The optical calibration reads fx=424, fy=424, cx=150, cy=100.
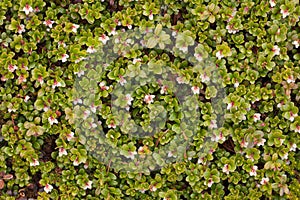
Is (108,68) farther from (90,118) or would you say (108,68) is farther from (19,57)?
(19,57)

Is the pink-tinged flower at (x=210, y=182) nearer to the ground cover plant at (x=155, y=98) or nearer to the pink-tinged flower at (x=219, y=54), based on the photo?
the ground cover plant at (x=155, y=98)

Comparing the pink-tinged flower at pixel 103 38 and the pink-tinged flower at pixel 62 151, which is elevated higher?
the pink-tinged flower at pixel 103 38

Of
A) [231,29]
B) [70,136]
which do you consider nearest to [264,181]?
[231,29]

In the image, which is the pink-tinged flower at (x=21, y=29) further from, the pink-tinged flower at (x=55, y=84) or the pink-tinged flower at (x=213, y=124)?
the pink-tinged flower at (x=213, y=124)

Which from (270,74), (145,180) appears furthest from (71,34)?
(270,74)

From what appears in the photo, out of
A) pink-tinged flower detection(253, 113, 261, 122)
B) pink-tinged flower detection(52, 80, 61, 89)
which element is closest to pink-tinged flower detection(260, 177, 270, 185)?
pink-tinged flower detection(253, 113, 261, 122)

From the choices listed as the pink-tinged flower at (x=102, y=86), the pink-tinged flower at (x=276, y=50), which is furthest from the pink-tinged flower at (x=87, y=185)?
the pink-tinged flower at (x=276, y=50)

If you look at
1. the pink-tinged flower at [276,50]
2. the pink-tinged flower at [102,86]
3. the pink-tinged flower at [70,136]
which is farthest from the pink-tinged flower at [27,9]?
the pink-tinged flower at [276,50]

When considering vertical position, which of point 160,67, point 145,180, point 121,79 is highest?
point 160,67

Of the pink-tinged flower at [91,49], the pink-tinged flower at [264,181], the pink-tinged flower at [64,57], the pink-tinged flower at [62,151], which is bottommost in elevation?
the pink-tinged flower at [62,151]
